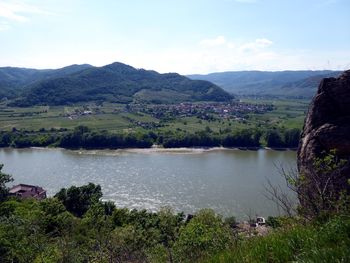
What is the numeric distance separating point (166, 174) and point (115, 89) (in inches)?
3709

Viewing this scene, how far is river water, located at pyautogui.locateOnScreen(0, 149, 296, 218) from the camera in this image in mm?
29875

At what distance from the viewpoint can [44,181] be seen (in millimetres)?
38500

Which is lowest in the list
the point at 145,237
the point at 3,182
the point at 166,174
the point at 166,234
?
the point at 166,174

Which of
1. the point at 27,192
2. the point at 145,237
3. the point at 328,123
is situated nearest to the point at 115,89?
the point at 27,192

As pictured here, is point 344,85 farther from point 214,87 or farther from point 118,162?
point 214,87

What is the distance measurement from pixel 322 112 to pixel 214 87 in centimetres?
13462

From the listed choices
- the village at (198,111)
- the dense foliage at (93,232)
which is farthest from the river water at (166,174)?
the village at (198,111)

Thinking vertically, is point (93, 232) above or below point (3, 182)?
below

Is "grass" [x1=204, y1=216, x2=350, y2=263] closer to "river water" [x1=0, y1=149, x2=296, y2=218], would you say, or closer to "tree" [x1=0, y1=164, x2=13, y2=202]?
"river water" [x1=0, y1=149, x2=296, y2=218]

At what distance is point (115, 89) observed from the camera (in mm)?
129375

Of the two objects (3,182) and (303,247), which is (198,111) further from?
(303,247)

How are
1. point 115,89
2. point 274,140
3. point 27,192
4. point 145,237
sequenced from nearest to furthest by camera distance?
1. point 145,237
2. point 27,192
3. point 274,140
4. point 115,89

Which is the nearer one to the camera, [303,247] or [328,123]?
[303,247]

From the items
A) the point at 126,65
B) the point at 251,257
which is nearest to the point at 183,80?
the point at 126,65
